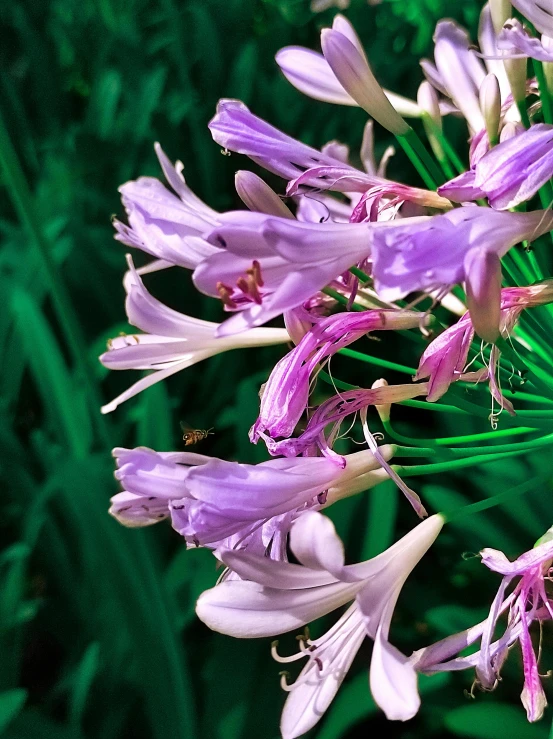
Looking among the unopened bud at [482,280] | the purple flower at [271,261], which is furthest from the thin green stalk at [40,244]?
the unopened bud at [482,280]

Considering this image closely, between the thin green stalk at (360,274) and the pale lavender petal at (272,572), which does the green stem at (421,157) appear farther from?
the pale lavender petal at (272,572)

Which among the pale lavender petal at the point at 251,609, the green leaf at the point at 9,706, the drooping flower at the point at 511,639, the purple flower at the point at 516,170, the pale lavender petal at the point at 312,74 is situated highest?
the pale lavender petal at the point at 312,74

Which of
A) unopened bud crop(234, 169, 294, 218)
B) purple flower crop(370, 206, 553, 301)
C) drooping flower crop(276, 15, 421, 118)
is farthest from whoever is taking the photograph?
drooping flower crop(276, 15, 421, 118)

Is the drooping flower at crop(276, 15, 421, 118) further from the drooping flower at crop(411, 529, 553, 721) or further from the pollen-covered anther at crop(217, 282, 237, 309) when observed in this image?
the drooping flower at crop(411, 529, 553, 721)

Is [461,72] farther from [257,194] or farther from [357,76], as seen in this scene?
[257,194]

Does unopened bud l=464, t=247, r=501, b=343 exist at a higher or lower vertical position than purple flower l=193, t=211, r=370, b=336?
lower

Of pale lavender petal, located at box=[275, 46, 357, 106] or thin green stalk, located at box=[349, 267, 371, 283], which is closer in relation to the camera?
thin green stalk, located at box=[349, 267, 371, 283]

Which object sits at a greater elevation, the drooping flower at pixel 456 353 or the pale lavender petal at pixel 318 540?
the drooping flower at pixel 456 353

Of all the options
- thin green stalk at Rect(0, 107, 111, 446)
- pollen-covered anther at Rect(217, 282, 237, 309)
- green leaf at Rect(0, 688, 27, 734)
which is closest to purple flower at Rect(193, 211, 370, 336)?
pollen-covered anther at Rect(217, 282, 237, 309)

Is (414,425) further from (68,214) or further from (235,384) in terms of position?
(68,214)
